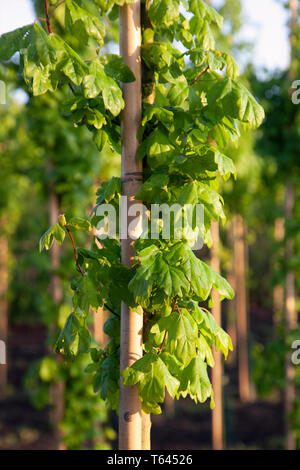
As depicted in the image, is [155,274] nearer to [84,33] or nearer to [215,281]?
[215,281]

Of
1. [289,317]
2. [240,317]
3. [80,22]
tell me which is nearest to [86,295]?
[80,22]

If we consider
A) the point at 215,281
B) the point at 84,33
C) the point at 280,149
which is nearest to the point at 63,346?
the point at 215,281

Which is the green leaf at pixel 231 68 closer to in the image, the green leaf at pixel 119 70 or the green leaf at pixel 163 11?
the green leaf at pixel 163 11

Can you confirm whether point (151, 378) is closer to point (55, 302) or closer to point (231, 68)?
point (231, 68)

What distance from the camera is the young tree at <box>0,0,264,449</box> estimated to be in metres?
1.63

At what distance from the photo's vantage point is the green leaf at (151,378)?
5.41ft

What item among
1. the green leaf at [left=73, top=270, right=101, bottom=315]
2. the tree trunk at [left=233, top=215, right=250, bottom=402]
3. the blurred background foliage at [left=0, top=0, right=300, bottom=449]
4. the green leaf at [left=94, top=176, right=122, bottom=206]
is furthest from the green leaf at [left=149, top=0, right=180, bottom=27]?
the tree trunk at [left=233, top=215, right=250, bottom=402]

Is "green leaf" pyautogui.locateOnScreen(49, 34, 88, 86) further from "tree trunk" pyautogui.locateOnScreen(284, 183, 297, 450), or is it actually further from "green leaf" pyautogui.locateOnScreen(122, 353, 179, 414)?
"tree trunk" pyautogui.locateOnScreen(284, 183, 297, 450)

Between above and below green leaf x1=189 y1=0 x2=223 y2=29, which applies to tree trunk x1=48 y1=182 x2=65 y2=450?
below

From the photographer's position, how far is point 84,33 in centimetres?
174

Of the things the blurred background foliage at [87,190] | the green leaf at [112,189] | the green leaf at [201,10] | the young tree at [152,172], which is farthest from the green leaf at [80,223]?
the blurred background foliage at [87,190]

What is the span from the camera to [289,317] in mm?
6484

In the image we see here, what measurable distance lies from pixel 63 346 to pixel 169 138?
3.01ft

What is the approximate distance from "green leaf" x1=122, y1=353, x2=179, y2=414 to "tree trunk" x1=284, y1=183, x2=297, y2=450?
16.4ft
